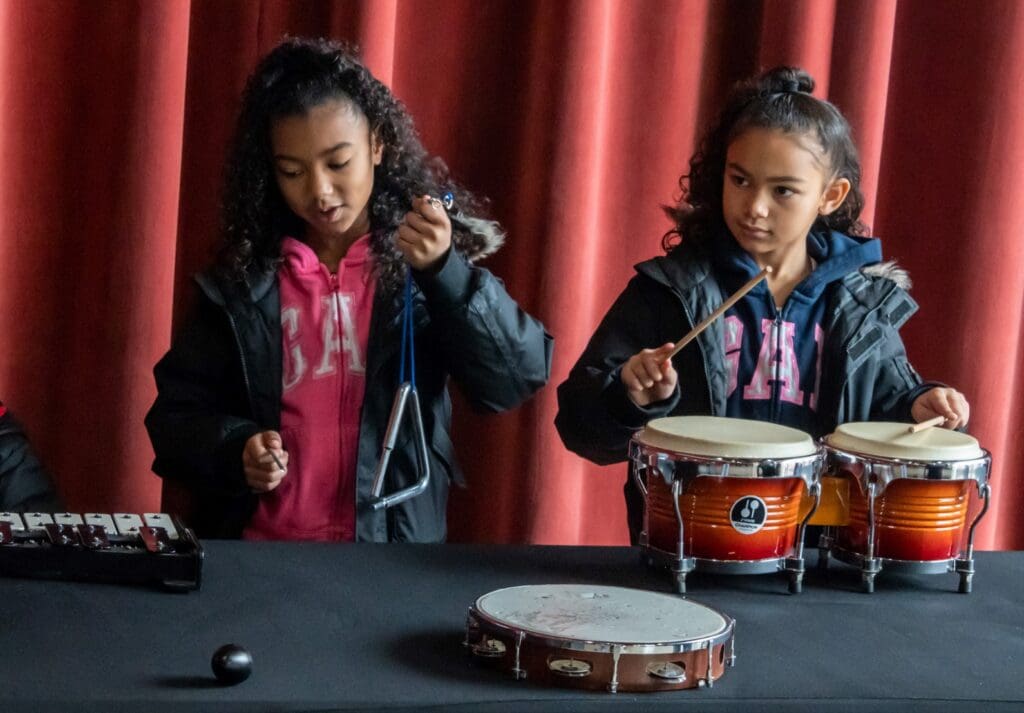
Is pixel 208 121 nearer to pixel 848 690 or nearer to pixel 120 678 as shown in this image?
pixel 120 678

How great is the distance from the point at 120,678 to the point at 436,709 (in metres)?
0.25

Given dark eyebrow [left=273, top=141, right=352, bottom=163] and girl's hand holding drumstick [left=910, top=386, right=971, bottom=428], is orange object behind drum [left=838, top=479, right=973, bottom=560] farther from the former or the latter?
dark eyebrow [left=273, top=141, right=352, bottom=163]

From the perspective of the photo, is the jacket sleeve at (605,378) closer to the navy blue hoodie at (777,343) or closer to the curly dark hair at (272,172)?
the navy blue hoodie at (777,343)

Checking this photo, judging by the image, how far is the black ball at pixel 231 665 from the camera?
0.98 meters

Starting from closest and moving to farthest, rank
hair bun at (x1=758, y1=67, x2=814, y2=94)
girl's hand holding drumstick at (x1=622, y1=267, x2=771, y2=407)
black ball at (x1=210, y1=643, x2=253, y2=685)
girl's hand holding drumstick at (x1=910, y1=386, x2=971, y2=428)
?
black ball at (x1=210, y1=643, x2=253, y2=685) < girl's hand holding drumstick at (x1=622, y1=267, x2=771, y2=407) < girl's hand holding drumstick at (x1=910, y1=386, x2=971, y2=428) < hair bun at (x1=758, y1=67, x2=814, y2=94)

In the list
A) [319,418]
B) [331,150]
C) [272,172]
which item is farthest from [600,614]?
[272,172]

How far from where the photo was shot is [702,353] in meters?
1.84

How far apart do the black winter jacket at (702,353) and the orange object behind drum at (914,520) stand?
435 millimetres

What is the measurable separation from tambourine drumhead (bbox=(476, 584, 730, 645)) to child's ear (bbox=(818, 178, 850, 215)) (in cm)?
91

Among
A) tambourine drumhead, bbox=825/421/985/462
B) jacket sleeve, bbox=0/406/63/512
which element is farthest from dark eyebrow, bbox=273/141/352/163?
tambourine drumhead, bbox=825/421/985/462

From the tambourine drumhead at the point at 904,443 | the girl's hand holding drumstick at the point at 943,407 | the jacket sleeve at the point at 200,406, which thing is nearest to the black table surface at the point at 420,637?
the tambourine drumhead at the point at 904,443

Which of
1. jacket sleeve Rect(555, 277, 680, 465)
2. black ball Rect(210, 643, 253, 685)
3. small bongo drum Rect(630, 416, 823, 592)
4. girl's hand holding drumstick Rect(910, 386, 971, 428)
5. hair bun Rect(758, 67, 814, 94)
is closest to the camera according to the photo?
black ball Rect(210, 643, 253, 685)

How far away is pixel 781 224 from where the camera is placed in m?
1.82

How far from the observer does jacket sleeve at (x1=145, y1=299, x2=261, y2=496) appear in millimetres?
1760
